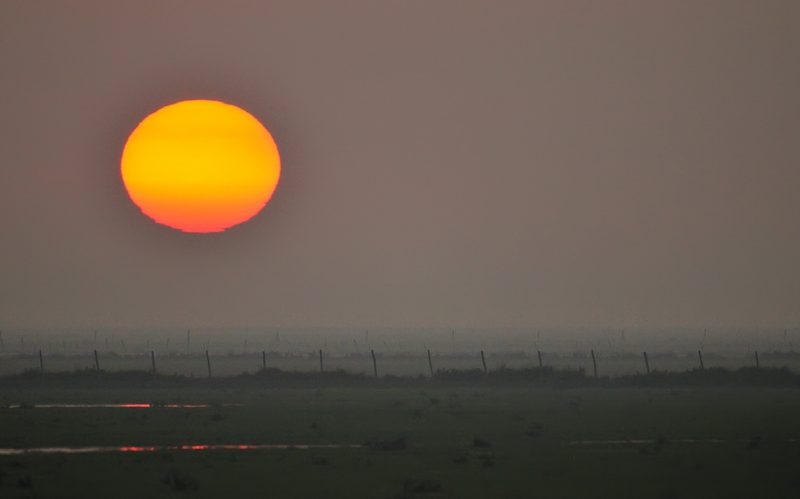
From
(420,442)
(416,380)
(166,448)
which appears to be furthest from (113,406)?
(416,380)

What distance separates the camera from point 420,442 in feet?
134

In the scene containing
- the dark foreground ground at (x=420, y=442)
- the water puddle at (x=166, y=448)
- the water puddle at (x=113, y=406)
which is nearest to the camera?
the dark foreground ground at (x=420, y=442)

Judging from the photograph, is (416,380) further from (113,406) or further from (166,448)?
(166,448)

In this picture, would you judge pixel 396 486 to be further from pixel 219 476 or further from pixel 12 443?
pixel 12 443

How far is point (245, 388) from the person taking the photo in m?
68.4

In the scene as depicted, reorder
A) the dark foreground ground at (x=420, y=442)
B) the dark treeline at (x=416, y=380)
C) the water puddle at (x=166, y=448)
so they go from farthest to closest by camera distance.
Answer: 1. the dark treeline at (x=416, y=380)
2. the water puddle at (x=166, y=448)
3. the dark foreground ground at (x=420, y=442)

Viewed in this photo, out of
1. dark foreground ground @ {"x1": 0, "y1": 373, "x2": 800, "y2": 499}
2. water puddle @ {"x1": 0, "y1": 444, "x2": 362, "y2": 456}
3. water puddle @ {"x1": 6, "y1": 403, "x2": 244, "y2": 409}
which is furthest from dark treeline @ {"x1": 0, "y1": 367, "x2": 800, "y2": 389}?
water puddle @ {"x1": 0, "y1": 444, "x2": 362, "y2": 456}

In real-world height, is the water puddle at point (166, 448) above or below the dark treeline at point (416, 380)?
below

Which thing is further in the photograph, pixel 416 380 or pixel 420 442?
pixel 416 380

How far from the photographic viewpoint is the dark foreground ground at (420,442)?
30.8 metres

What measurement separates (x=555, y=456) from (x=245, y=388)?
1336 inches

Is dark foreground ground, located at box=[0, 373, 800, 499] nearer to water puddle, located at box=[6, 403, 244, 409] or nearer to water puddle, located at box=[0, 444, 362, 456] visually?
water puddle, located at box=[6, 403, 244, 409]

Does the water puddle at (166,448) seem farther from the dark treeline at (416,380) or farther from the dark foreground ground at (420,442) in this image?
the dark treeline at (416,380)

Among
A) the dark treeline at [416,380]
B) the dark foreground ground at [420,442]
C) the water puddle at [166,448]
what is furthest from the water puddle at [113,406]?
the water puddle at [166,448]
